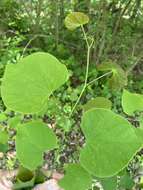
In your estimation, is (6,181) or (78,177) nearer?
(78,177)

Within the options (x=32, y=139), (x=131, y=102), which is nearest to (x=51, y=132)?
(x=32, y=139)

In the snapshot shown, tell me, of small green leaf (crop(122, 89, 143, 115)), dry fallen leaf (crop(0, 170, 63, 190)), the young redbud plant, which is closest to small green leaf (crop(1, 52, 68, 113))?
the young redbud plant

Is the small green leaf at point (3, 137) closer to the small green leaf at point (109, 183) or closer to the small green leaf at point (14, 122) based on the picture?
the small green leaf at point (14, 122)

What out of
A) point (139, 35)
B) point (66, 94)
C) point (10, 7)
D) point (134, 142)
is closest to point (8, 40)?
point (10, 7)

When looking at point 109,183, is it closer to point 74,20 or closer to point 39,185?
point 39,185

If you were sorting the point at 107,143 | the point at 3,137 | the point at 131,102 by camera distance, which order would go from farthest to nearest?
the point at 3,137 → the point at 131,102 → the point at 107,143

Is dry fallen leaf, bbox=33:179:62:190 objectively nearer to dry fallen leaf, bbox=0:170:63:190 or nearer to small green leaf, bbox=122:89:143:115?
dry fallen leaf, bbox=0:170:63:190
